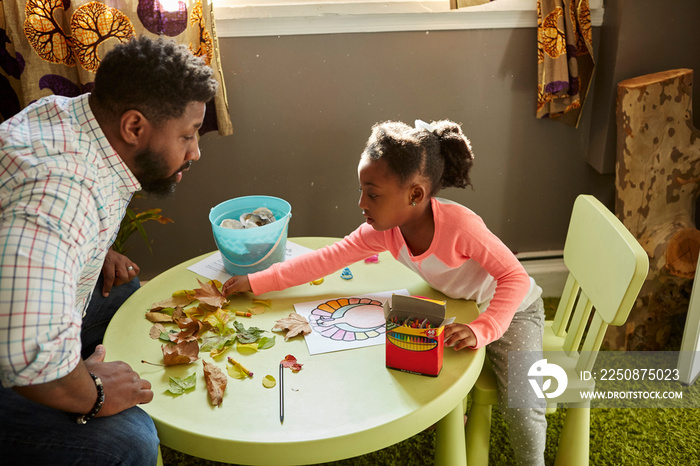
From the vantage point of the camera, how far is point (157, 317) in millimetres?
1481

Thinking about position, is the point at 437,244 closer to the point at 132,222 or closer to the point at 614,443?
the point at 614,443

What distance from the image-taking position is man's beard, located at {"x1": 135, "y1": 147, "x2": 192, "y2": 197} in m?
1.29

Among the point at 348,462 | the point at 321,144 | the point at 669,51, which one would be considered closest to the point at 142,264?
the point at 321,144

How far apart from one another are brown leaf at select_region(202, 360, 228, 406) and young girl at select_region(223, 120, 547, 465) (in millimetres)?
331

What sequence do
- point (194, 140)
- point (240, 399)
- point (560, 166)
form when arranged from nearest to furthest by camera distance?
1. point (240, 399)
2. point (194, 140)
3. point (560, 166)

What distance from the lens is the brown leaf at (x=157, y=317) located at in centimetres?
148

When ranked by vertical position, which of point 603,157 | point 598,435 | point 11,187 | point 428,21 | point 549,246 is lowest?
point 598,435

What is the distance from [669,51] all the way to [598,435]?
1563 mm

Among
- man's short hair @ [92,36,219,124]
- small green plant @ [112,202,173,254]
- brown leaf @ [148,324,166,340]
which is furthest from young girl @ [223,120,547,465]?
small green plant @ [112,202,173,254]

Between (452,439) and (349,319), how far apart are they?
40 centimetres

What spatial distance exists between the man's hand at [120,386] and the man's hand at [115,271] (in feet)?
1.68

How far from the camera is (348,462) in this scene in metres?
1.92

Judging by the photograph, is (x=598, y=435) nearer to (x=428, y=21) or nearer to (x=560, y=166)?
(x=560, y=166)

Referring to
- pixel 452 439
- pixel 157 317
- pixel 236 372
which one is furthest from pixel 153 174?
pixel 452 439
